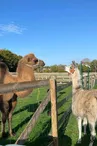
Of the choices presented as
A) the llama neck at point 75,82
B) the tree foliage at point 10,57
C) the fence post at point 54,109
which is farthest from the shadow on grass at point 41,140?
the tree foliage at point 10,57

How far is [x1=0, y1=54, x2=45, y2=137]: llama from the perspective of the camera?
26.8ft

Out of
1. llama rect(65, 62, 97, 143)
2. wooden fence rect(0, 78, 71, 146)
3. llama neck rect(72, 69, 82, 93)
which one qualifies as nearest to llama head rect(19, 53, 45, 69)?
llama neck rect(72, 69, 82, 93)

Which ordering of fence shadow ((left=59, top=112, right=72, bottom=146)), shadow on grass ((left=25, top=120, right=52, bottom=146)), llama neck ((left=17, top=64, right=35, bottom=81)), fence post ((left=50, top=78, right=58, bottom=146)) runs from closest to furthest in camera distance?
1. fence post ((left=50, top=78, right=58, bottom=146))
2. shadow on grass ((left=25, top=120, right=52, bottom=146))
3. fence shadow ((left=59, top=112, right=72, bottom=146))
4. llama neck ((left=17, top=64, right=35, bottom=81))

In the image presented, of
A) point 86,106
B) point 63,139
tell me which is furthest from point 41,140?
point 86,106

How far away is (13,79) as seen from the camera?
8.57m

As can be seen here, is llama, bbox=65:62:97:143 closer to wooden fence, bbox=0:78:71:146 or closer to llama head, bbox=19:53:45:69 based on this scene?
wooden fence, bbox=0:78:71:146

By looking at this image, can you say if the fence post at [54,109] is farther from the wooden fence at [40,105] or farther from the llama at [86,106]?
the llama at [86,106]

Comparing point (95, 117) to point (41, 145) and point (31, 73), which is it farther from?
point (31, 73)

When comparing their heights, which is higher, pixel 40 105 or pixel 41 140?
pixel 40 105

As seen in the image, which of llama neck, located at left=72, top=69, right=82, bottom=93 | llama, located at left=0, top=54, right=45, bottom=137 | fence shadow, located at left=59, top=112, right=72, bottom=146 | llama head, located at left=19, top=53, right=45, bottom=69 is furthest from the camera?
llama head, located at left=19, top=53, right=45, bottom=69

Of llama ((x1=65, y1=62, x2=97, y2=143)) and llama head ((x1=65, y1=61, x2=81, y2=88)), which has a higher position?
llama head ((x1=65, y1=61, x2=81, y2=88))

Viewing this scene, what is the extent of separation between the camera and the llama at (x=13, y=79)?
322 inches

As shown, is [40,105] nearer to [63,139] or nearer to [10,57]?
[63,139]

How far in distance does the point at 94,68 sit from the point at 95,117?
140 ft
